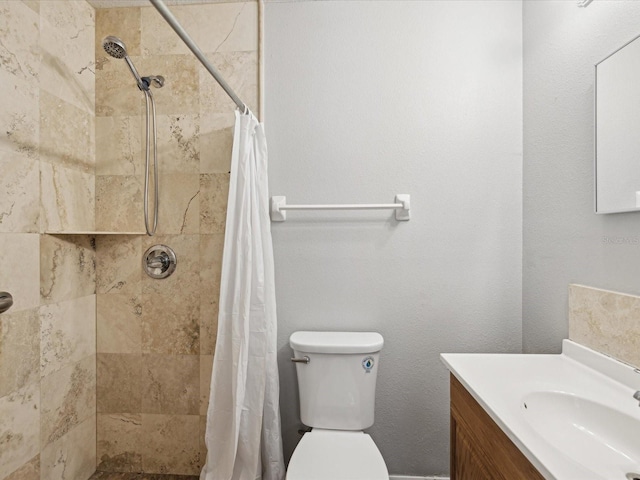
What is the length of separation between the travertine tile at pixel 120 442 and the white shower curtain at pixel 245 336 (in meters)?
0.48

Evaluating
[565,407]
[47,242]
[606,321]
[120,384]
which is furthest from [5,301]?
[606,321]

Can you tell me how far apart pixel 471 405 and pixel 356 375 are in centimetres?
56

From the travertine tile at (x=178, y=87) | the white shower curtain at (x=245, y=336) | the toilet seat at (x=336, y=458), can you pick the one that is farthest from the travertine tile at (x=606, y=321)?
the travertine tile at (x=178, y=87)

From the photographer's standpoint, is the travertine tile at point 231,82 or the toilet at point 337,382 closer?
the toilet at point 337,382

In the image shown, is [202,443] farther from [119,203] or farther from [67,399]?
[119,203]

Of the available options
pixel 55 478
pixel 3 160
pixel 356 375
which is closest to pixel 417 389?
pixel 356 375

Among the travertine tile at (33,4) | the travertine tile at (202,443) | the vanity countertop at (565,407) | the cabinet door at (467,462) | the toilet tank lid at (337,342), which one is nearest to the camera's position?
the vanity countertop at (565,407)

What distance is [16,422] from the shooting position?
124 cm

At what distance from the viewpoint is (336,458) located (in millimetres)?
1232

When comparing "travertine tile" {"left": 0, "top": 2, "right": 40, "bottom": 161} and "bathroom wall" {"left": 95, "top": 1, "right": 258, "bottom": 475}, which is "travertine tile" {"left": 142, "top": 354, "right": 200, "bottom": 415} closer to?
"bathroom wall" {"left": 95, "top": 1, "right": 258, "bottom": 475}

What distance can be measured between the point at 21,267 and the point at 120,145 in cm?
72

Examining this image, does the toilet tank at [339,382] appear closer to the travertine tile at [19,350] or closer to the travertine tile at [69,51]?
the travertine tile at [19,350]

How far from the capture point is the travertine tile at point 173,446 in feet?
5.36

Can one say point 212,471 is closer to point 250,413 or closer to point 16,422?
point 250,413
